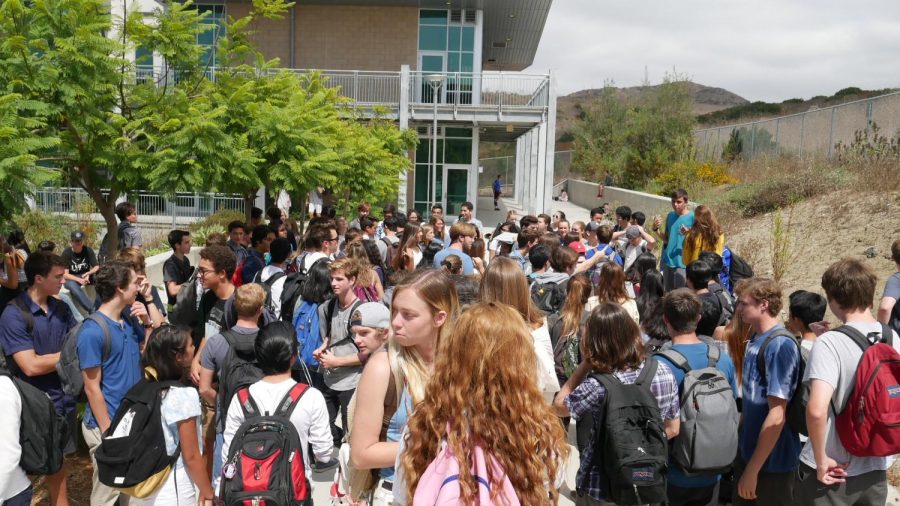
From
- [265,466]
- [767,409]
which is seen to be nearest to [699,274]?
[767,409]

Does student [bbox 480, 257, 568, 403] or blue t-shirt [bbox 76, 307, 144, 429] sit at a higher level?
student [bbox 480, 257, 568, 403]

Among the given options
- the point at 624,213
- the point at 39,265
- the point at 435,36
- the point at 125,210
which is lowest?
the point at 39,265

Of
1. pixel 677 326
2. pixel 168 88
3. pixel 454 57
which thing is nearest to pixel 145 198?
pixel 454 57

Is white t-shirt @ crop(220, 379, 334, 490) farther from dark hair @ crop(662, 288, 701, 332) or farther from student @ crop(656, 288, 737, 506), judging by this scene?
dark hair @ crop(662, 288, 701, 332)

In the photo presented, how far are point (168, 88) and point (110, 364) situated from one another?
15.6ft

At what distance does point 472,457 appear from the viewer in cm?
217

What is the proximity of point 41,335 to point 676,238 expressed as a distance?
7.70m

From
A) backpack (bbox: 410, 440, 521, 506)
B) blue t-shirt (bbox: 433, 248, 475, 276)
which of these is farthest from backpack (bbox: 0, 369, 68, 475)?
blue t-shirt (bbox: 433, 248, 475, 276)

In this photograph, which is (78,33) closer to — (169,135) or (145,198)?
(169,135)

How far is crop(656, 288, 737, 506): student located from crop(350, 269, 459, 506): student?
157 cm

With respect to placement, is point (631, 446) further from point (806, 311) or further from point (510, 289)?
point (806, 311)

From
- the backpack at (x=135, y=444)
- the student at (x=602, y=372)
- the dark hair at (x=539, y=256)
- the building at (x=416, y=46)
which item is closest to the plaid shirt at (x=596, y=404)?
the student at (x=602, y=372)

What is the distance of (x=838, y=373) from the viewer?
344 cm

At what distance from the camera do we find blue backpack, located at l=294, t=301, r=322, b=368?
5570 mm
